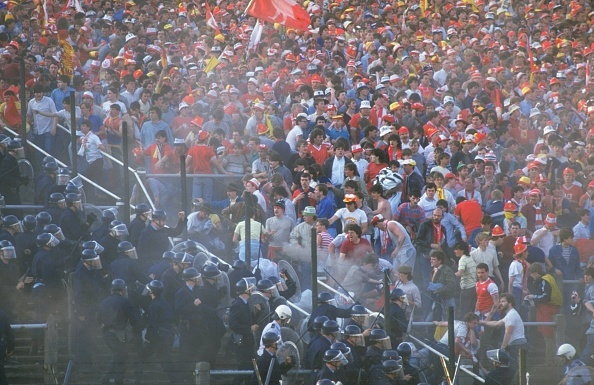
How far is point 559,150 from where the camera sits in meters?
28.1

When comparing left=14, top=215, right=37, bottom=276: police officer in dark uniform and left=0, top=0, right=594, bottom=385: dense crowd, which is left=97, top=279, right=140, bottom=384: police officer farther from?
left=14, top=215, right=37, bottom=276: police officer in dark uniform

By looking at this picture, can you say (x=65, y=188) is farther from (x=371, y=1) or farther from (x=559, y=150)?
(x=371, y=1)

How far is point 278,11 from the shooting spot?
102 feet

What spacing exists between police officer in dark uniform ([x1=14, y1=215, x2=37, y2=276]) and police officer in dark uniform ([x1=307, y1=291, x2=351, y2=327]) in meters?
3.84

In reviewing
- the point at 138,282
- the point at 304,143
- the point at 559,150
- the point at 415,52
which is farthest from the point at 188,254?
the point at 415,52

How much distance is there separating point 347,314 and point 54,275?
380 centimetres

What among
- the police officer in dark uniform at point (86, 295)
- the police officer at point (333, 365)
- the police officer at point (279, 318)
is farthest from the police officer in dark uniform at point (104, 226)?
the police officer at point (333, 365)

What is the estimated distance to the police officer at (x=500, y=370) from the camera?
68.3 ft

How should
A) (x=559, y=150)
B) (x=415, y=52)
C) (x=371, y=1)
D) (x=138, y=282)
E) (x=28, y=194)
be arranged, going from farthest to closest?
(x=371, y=1) → (x=415, y=52) → (x=559, y=150) → (x=28, y=194) → (x=138, y=282)

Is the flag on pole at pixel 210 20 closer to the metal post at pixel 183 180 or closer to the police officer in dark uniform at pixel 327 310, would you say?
the metal post at pixel 183 180

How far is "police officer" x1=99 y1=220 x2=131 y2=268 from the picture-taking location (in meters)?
22.5

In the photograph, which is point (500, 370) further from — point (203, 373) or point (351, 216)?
point (203, 373)

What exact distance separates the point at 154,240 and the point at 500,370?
506 centimetres

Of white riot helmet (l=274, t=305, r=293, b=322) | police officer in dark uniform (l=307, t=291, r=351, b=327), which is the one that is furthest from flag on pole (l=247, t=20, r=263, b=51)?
white riot helmet (l=274, t=305, r=293, b=322)
